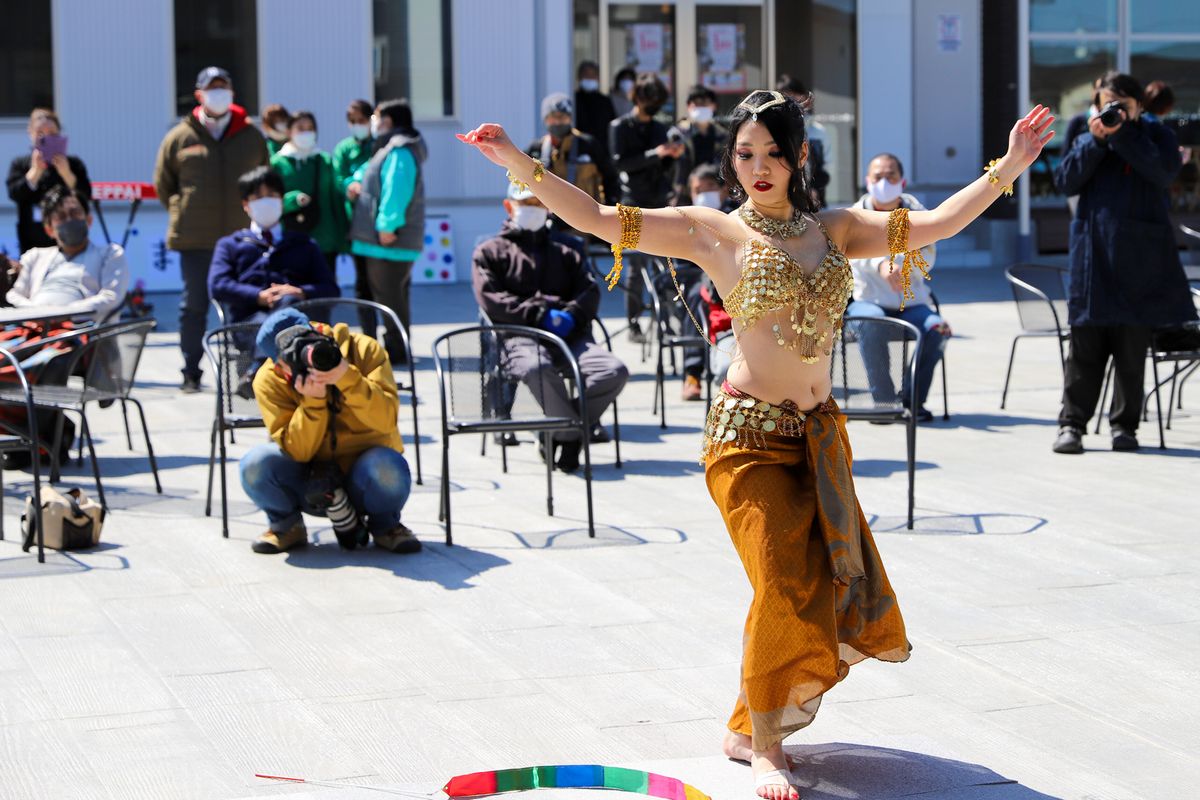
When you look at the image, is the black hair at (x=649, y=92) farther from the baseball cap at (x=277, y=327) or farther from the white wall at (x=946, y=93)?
the white wall at (x=946, y=93)

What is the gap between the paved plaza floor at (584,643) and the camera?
4336mm

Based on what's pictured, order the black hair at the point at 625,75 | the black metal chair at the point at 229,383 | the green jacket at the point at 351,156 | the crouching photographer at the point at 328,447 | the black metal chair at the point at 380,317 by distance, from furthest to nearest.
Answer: the black hair at the point at 625,75
the green jacket at the point at 351,156
the black metal chair at the point at 380,317
the black metal chair at the point at 229,383
the crouching photographer at the point at 328,447

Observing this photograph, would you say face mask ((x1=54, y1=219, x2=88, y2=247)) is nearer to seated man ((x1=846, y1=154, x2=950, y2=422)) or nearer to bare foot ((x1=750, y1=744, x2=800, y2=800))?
seated man ((x1=846, y1=154, x2=950, y2=422))

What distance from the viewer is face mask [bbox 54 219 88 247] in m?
9.32

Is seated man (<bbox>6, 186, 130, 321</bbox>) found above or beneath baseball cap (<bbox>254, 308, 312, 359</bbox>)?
above

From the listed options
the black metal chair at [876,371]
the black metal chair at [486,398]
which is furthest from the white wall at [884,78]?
the black metal chair at [486,398]

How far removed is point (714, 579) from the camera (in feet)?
20.6

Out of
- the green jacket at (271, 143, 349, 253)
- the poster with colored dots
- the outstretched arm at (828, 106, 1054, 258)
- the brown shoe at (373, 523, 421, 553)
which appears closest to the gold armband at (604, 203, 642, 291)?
the outstretched arm at (828, 106, 1054, 258)

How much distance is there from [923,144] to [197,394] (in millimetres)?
11892

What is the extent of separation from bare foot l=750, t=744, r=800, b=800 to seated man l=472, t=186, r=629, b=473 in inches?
166

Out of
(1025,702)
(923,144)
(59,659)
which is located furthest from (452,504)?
(923,144)

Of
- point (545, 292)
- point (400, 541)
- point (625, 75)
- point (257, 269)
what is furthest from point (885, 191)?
point (625, 75)

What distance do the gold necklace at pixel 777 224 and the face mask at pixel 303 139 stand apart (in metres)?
8.18

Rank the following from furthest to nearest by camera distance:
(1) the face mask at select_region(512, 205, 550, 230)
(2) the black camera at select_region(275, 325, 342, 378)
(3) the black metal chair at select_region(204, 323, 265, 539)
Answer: (1) the face mask at select_region(512, 205, 550, 230), (3) the black metal chair at select_region(204, 323, 265, 539), (2) the black camera at select_region(275, 325, 342, 378)
